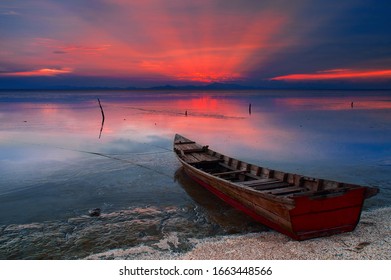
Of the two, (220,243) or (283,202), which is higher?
(283,202)

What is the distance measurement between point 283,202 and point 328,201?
4.06ft

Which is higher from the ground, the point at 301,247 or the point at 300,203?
the point at 300,203

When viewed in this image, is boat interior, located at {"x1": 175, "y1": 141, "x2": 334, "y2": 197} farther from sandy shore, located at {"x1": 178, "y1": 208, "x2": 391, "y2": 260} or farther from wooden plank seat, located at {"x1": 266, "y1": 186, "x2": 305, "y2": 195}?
sandy shore, located at {"x1": 178, "y1": 208, "x2": 391, "y2": 260}

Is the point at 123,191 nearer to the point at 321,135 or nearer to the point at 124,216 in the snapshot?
the point at 124,216

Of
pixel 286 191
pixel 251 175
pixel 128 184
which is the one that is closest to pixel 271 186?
pixel 286 191

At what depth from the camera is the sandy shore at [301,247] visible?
752cm

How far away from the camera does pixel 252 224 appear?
32.6 feet

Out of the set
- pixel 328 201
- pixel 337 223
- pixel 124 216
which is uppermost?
pixel 328 201

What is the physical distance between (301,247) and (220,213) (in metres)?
3.67

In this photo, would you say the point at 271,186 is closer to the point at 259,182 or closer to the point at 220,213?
the point at 259,182

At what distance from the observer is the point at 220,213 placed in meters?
11.1

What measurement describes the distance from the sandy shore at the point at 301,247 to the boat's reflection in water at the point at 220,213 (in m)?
0.69

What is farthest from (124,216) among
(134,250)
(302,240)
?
(302,240)

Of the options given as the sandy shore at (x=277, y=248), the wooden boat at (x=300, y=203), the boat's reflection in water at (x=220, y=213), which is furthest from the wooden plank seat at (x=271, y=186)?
the sandy shore at (x=277, y=248)
